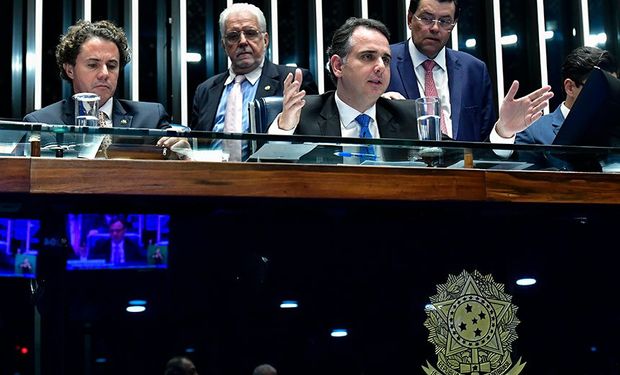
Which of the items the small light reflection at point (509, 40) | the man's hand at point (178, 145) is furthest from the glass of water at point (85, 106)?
the small light reflection at point (509, 40)

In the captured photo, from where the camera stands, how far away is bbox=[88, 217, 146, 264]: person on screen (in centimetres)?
176

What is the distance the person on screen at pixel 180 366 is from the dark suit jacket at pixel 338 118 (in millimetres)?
1256

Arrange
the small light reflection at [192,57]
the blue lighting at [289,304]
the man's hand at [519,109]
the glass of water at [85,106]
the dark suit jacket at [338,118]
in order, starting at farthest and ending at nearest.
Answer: the small light reflection at [192,57] < the dark suit jacket at [338,118] < the man's hand at [519,109] < the glass of water at [85,106] < the blue lighting at [289,304]

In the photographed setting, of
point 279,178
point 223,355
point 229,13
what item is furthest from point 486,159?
point 229,13

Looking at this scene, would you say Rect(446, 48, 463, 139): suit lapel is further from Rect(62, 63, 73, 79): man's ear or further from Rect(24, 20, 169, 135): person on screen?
Rect(62, 63, 73, 79): man's ear

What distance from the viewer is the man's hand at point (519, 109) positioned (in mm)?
2504

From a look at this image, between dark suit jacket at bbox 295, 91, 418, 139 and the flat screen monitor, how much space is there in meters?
0.81

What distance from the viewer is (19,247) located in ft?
5.73

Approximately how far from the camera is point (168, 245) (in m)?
1.80

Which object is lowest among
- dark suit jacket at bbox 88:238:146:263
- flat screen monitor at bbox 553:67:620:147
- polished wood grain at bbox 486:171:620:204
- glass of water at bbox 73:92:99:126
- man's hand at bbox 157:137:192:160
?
dark suit jacket at bbox 88:238:146:263

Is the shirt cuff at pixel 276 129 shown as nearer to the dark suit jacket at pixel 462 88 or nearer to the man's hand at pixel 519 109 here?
the man's hand at pixel 519 109

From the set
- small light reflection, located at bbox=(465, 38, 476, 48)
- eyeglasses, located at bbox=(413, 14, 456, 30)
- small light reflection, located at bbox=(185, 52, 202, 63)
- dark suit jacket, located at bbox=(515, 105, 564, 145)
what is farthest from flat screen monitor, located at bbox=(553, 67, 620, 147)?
small light reflection, located at bbox=(465, 38, 476, 48)

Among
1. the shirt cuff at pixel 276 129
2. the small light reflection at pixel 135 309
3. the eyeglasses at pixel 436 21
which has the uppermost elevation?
the eyeglasses at pixel 436 21

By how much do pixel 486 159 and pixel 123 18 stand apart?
3350mm
